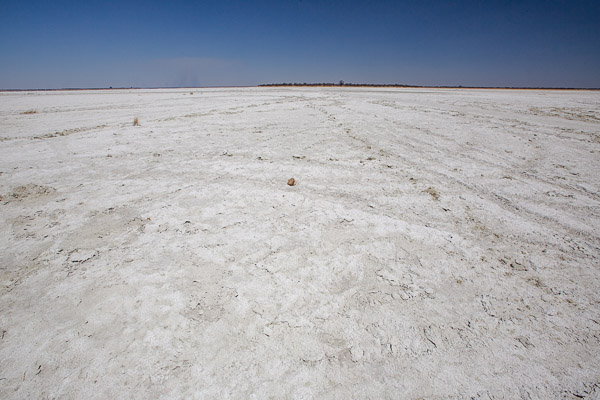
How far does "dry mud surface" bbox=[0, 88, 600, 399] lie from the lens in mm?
1051

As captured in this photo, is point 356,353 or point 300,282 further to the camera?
point 300,282

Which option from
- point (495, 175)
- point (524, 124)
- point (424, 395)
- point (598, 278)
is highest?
point (524, 124)

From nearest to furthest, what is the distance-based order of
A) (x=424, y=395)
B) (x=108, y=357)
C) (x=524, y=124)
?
(x=424, y=395)
(x=108, y=357)
(x=524, y=124)

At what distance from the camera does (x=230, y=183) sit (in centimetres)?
277

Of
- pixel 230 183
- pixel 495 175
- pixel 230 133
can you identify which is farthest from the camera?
pixel 230 133

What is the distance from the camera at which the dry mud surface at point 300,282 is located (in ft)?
3.45

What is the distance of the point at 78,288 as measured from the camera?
1435mm

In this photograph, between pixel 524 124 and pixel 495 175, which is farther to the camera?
pixel 524 124

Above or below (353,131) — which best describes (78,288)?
below

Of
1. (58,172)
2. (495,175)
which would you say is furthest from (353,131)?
(58,172)

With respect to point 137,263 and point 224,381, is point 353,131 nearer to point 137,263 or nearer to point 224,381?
point 137,263

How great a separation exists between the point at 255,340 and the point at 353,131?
4634mm

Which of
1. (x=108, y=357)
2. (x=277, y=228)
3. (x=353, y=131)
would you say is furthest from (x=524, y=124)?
(x=108, y=357)

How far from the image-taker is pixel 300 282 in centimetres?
149
